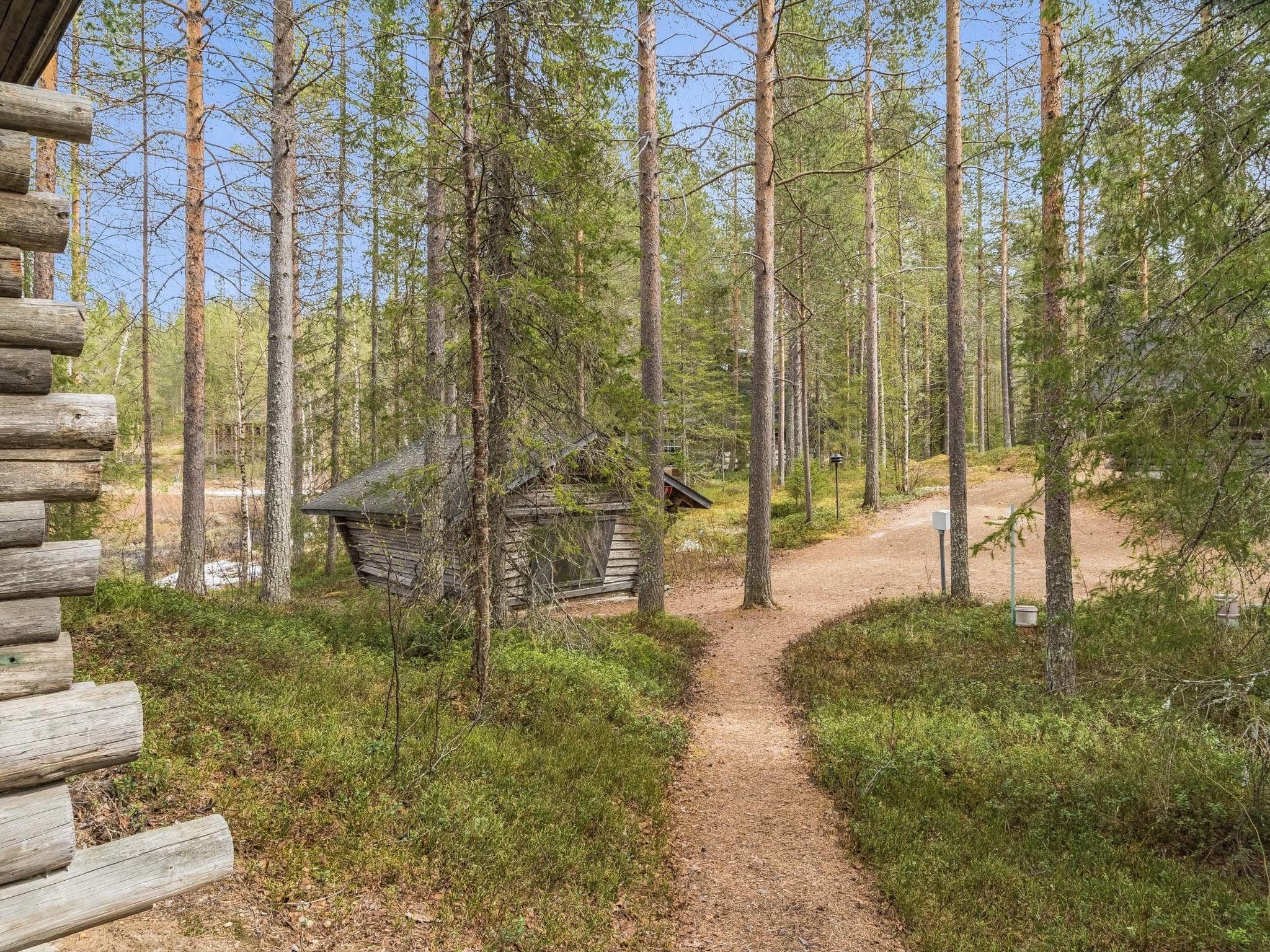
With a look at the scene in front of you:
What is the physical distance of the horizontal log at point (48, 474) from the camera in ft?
9.91

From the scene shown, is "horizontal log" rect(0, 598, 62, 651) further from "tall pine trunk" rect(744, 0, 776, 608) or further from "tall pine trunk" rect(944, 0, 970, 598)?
"tall pine trunk" rect(944, 0, 970, 598)

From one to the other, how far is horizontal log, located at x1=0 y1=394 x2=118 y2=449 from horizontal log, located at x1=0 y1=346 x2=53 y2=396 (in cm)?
5

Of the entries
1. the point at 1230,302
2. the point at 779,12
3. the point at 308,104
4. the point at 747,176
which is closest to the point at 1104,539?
the point at 747,176

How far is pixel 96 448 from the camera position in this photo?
3.22m

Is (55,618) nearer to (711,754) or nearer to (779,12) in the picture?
(711,754)

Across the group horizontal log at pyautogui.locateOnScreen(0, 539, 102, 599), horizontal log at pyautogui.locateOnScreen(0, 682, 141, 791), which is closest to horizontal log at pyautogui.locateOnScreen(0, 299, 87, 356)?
horizontal log at pyautogui.locateOnScreen(0, 539, 102, 599)

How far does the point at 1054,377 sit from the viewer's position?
583 centimetres

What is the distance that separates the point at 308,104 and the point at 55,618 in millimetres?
15318

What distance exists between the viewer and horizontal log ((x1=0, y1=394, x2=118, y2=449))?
3018 millimetres

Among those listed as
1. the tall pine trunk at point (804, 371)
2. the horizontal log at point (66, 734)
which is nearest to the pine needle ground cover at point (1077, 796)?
the horizontal log at point (66, 734)

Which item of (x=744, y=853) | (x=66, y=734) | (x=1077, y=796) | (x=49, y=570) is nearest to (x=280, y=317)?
(x=49, y=570)

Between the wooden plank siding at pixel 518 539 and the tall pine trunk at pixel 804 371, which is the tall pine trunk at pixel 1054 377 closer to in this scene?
the wooden plank siding at pixel 518 539

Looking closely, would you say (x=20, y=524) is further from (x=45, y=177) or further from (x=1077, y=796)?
(x=45, y=177)

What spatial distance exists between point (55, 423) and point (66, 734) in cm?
135
